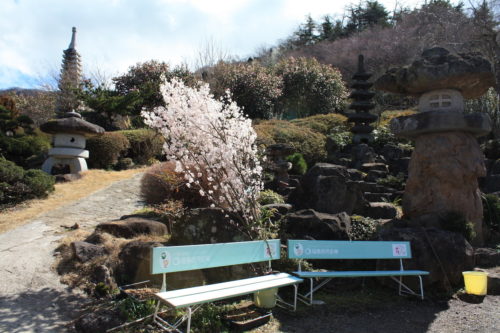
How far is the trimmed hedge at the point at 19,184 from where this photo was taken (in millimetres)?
7789

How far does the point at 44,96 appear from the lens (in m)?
19.8

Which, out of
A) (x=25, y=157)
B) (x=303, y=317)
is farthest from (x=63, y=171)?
(x=303, y=317)

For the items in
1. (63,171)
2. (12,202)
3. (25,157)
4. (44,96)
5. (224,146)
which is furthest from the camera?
(44,96)

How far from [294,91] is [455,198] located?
14.4 meters

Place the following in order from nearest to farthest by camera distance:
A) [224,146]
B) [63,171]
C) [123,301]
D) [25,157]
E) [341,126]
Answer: [123,301], [224,146], [63,171], [25,157], [341,126]

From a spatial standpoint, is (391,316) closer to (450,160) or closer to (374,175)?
(450,160)

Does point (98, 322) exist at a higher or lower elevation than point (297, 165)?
lower

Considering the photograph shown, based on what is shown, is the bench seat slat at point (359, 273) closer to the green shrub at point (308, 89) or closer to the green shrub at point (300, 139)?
the green shrub at point (300, 139)

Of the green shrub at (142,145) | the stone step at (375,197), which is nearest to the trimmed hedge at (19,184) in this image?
the green shrub at (142,145)

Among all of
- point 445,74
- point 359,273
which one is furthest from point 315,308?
point 445,74

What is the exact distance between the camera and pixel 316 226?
17.5 ft

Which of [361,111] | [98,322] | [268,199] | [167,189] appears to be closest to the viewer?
[98,322]

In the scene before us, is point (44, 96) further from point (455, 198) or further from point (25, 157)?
point (455, 198)

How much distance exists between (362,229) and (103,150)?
942 centimetres
